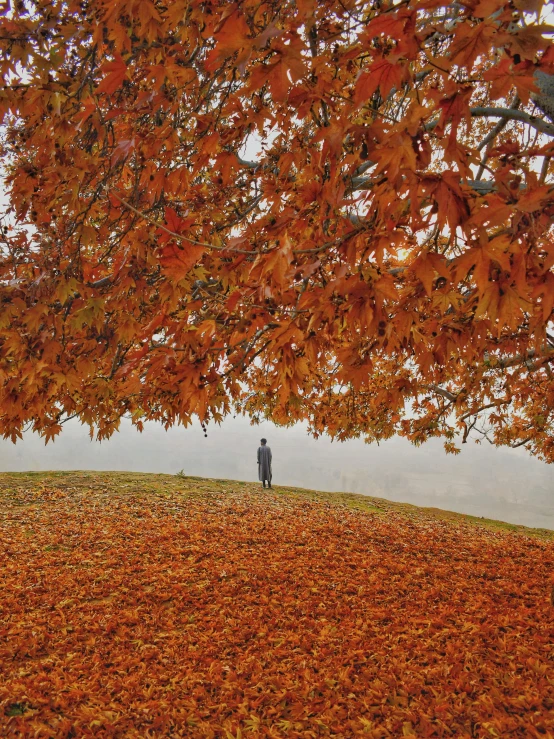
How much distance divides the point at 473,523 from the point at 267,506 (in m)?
5.90

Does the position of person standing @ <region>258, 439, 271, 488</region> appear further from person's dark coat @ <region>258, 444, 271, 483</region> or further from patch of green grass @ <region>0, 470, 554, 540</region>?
patch of green grass @ <region>0, 470, 554, 540</region>

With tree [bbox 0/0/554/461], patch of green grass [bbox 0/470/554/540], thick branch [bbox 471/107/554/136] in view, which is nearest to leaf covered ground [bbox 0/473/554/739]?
tree [bbox 0/0/554/461]

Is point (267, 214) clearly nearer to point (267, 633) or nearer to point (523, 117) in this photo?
point (523, 117)

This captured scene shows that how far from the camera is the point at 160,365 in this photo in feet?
7.33

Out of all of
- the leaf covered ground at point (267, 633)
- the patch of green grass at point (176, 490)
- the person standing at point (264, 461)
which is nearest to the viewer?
the leaf covered ground at point (267, 633)

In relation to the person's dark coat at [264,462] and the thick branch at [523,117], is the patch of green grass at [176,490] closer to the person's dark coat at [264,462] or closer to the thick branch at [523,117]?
the person's dark coat at [264,462]

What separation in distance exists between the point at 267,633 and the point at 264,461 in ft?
32.1

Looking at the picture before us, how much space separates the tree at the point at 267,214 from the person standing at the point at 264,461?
10.8 metres

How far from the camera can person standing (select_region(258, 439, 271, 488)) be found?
46.8ft

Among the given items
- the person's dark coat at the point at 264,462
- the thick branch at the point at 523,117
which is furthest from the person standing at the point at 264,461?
the thick branch at the point at 523,117

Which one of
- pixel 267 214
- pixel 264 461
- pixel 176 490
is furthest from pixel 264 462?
pixel 267 214

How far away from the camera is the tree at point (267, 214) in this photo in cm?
152

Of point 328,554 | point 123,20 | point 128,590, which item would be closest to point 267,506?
point 328,554

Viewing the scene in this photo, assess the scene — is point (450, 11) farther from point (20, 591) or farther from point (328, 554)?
point (20, 591)
